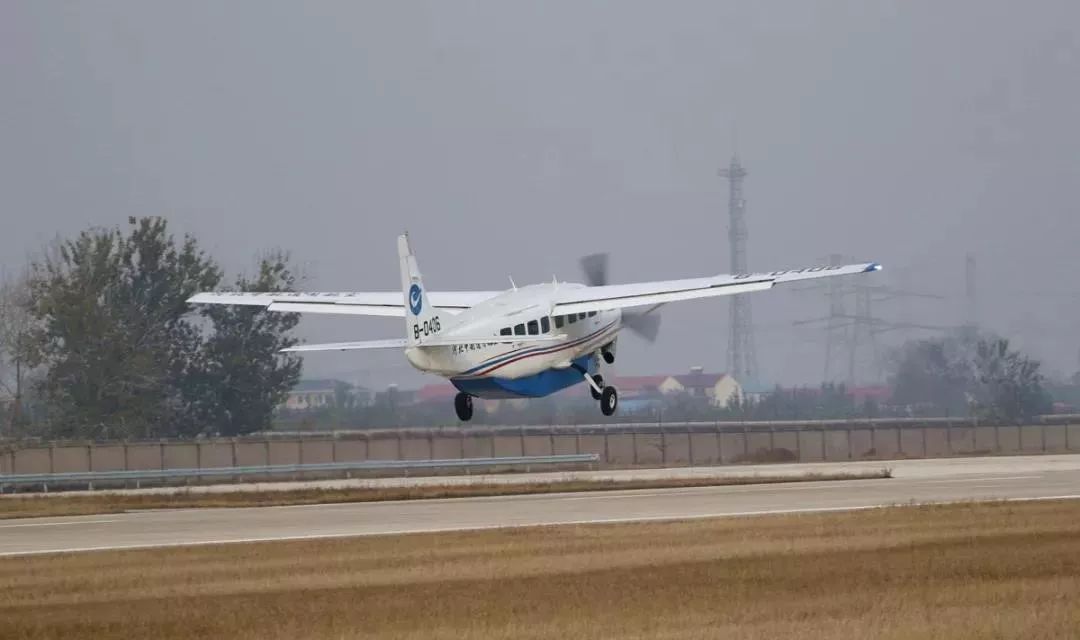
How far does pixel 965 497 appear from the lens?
43.4 m

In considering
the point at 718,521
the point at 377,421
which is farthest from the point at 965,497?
the point at 377,421

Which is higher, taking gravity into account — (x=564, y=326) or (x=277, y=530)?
(x=564, y=326)

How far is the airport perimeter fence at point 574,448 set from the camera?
7169cm

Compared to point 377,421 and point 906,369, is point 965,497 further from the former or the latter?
point 906,369

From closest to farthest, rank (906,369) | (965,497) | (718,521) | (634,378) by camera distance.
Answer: (718,521), (965,497), (906,369), (634,378)

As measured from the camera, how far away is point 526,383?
52094 millimetres

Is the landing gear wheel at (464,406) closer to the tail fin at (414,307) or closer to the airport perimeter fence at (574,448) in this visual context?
the tail fin at (414,307)

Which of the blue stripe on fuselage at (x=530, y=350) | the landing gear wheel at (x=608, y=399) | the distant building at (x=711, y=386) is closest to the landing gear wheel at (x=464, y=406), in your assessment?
the blue stripe on fuselage at (x=530, y=350)

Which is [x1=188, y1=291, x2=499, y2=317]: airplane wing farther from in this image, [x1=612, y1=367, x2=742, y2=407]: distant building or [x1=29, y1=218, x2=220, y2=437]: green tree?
[x1=612, y1=367, x2=742, y2=407]: distant building

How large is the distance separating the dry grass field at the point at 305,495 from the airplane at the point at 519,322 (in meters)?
3.08

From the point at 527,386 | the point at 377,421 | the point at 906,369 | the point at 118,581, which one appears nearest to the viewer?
the point at 118,581

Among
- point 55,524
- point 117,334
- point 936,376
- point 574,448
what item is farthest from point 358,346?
point 936,376

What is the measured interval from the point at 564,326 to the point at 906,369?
83715 millimetres

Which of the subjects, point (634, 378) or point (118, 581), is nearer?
point (118, 581)
